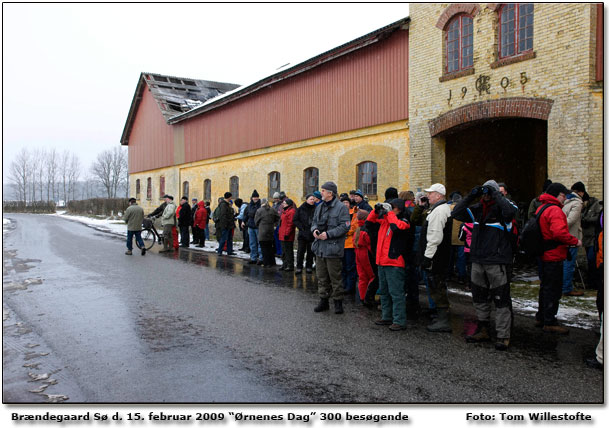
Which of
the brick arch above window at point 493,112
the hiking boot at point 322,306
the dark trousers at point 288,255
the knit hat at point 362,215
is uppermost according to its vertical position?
the brick arch above window at point 493,112

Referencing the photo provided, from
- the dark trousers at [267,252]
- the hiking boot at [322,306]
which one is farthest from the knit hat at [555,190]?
the dark trousers at [267,252]

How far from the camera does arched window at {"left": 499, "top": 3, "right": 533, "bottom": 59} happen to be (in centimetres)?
1105

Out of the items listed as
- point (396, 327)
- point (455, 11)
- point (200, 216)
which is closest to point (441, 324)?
point (396, 327)

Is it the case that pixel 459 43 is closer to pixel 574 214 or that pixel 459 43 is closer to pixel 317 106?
pixel 574 214

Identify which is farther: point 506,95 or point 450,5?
point 450,5

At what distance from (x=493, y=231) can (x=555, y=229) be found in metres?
1.02

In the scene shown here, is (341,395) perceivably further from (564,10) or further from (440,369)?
(564,10)

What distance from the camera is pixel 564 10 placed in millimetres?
10273

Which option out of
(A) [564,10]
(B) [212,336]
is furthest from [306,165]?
(B) [212,336]

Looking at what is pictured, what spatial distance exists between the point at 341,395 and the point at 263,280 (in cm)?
619

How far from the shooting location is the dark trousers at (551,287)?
622cm

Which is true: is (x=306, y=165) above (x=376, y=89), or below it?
below

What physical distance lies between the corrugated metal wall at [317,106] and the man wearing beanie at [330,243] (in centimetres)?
782

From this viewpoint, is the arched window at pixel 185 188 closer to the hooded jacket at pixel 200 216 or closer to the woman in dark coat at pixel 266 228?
the hooded jacket at pixel 200 216
